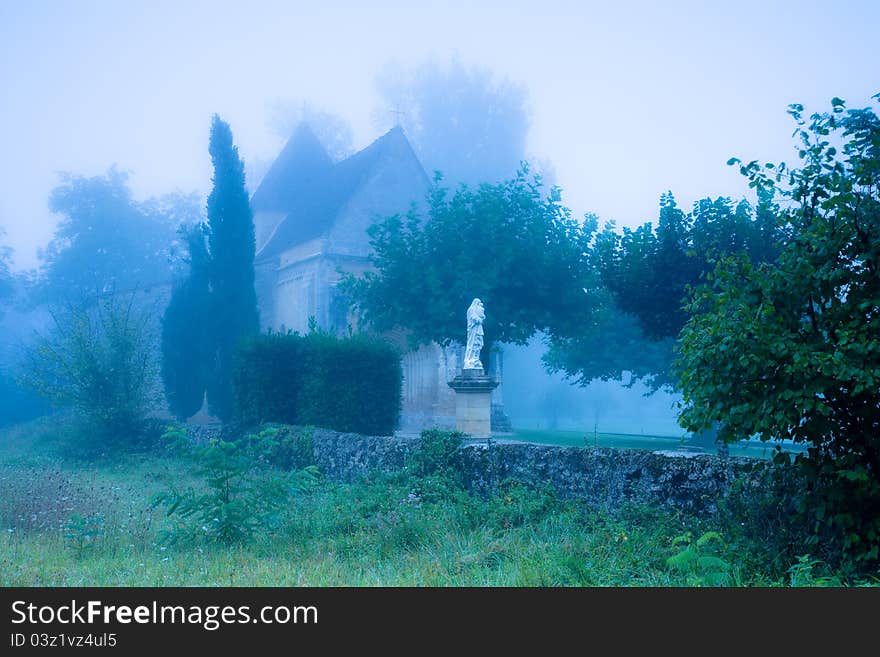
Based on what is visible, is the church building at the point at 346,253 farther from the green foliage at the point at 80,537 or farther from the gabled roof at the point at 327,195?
the green foliage at the point at 80,537

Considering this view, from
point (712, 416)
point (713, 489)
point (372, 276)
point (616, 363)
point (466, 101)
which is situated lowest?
point (713, 489)

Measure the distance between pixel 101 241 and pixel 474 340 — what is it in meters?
35.3

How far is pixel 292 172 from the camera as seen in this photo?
1539 inches

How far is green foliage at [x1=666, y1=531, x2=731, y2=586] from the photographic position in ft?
18.4

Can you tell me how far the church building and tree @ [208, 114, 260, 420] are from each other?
1920mm

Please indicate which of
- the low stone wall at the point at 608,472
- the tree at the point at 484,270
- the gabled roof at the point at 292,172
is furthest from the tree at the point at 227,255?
the low stone wall at the point at 608,472

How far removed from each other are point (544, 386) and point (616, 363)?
29.7 m

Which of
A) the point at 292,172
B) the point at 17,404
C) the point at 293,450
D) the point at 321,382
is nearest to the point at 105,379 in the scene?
the point at 321,382

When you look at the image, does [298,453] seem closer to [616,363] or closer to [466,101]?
[616,363]

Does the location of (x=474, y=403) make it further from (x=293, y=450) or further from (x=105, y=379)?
(x=105, y=379)

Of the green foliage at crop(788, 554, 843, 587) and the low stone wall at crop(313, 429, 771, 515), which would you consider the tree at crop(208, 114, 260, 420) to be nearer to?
the low stone wall at crop(313, 429, 771, 515)

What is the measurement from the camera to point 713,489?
25.6 feet

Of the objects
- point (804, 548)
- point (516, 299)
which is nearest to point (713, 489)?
point (804, 548)

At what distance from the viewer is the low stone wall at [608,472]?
780 centimetres
